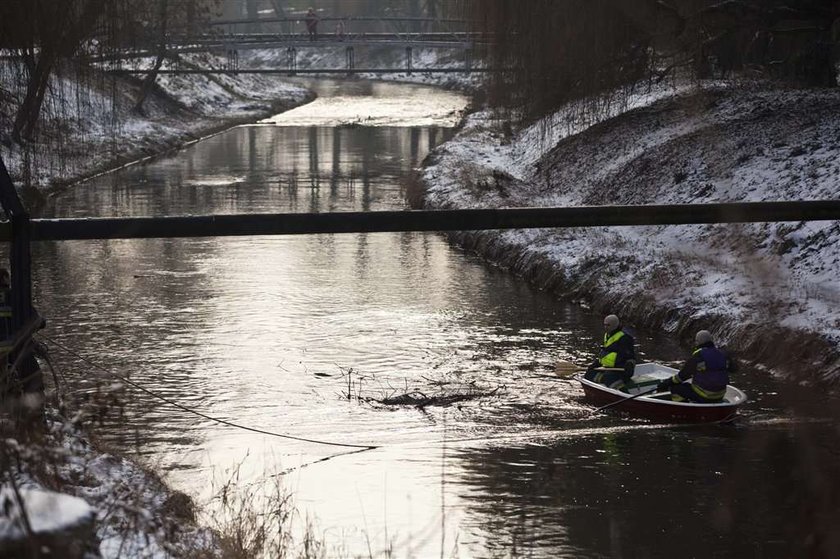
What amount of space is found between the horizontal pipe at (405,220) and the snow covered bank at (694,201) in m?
1.79

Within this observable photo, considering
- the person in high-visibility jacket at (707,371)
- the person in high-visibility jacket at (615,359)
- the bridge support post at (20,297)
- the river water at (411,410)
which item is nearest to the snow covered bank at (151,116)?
the river water at (411,410)

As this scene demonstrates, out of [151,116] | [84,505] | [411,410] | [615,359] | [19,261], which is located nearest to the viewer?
[84,505]

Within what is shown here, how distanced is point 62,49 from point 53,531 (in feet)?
40.3

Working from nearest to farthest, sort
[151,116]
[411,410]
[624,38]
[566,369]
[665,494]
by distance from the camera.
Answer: [665,494] < [411,410] < [566,369] < [624,38] < [151,116]

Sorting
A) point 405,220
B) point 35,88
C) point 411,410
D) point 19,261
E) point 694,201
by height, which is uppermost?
point 35,88

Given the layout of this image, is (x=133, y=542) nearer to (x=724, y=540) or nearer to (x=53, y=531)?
(x=53, y=531)

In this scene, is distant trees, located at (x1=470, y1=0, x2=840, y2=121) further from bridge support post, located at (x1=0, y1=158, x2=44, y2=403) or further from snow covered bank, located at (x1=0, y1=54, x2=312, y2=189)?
bridge support post, located at (x1=0, y1=158, x2=44, y2=403)

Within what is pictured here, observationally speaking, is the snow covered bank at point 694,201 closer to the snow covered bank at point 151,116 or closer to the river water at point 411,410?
the river water at point 411,410

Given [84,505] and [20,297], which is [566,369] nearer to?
[20,297]

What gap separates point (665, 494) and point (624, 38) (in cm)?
1577

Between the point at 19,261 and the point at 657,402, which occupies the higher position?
the point at 19,261

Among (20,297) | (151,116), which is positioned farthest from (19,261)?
(151,116)

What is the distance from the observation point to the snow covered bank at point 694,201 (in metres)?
20.0

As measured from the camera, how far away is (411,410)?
55.8 ft
